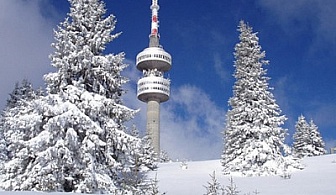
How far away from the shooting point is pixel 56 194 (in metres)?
6.81

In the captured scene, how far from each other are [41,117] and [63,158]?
73.4 inches

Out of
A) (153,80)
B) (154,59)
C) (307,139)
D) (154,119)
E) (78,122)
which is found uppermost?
(154,59)

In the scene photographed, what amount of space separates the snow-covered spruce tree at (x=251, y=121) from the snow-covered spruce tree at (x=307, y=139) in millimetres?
25417

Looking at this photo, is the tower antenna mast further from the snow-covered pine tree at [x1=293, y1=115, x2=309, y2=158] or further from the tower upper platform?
the snow-covered pine tree at [x1=293, y1=115, x2=309, y2=158]

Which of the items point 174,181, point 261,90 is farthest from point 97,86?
point 261,90

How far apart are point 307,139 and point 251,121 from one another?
2743cm

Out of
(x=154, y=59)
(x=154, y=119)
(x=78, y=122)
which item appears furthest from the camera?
(x=154, y=59)

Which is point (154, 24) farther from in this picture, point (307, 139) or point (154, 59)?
point (307, 139)

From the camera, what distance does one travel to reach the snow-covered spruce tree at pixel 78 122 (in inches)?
593

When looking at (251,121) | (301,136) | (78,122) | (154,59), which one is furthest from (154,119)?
(78,122)

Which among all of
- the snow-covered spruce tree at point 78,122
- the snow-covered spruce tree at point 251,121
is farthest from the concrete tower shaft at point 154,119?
the snow-covered spruce tree at point 78,122

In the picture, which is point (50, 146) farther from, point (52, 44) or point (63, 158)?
point (52, 44)

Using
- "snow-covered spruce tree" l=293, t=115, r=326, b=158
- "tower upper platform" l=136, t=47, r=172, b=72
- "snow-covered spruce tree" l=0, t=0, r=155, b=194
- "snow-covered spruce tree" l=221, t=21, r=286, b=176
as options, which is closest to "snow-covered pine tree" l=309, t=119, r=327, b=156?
"snow-covered spruce tree" l=293, t=115, r=326, b=158

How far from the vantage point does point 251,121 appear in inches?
1086
